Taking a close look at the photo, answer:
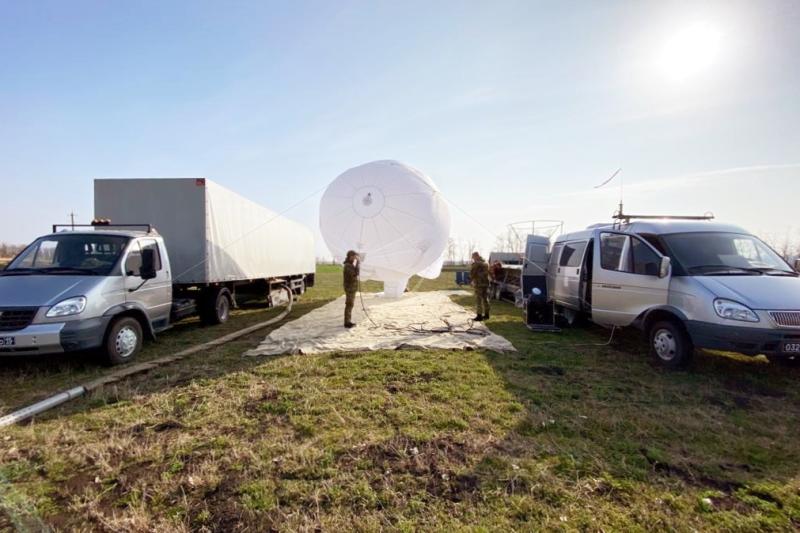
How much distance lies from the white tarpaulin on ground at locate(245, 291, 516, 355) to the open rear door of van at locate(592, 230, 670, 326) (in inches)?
Result: 76.7

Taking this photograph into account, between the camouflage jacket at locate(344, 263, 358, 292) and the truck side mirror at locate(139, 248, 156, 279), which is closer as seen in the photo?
the truck side mirror at locate(139, 248, 156, 279)

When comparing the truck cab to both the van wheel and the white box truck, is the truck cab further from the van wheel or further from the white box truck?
the van wheel

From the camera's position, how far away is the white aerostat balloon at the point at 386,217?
10.6 m

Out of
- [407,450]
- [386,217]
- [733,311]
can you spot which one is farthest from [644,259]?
[386,217]

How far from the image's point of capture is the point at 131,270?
6.52 meters

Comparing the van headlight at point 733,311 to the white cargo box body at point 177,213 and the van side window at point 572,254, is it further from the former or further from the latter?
the white cargo box body at point 177,213

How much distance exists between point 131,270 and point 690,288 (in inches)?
337

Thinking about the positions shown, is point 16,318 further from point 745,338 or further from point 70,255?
point 745,338

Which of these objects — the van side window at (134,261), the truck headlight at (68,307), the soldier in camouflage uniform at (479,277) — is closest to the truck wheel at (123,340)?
the truck headlight at (68,307)

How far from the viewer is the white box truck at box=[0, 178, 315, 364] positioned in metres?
5.25

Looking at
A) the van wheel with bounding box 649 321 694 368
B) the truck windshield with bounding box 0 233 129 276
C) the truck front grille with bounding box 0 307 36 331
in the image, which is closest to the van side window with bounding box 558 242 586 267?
the van wheel with bounding box 649 321 694 368

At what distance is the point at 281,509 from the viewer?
2588mm

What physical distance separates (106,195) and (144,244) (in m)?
2.73

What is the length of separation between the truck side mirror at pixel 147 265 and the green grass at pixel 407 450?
5.36ft
